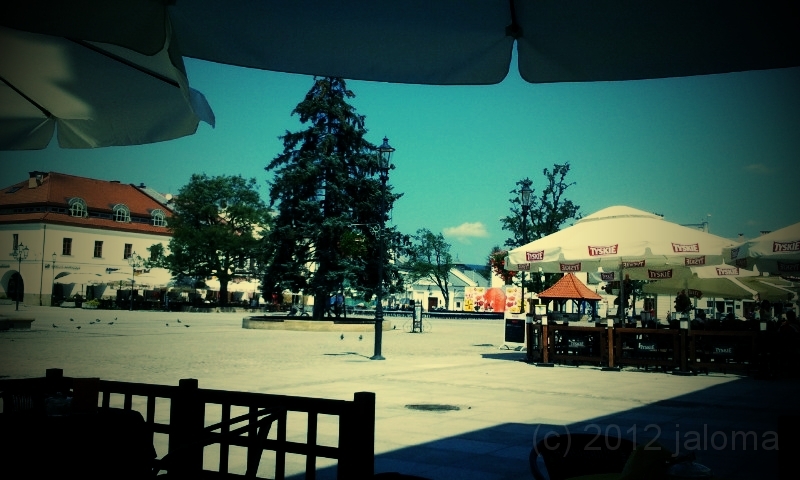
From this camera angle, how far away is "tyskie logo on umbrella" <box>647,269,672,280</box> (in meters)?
16.8

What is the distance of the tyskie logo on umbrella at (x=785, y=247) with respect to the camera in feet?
41.2

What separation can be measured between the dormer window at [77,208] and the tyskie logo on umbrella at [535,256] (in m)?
65.7

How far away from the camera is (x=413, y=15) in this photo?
3.15m

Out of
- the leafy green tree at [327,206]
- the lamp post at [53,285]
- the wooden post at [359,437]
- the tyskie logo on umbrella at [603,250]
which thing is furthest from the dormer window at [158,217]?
the wooden post at [359,437]

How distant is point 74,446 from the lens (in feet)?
10.4

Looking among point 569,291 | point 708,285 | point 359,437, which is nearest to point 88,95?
point 359,437

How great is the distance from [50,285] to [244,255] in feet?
64.0

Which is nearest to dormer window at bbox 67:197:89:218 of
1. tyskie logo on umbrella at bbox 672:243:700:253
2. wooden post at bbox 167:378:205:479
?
tyskie logo on umbrella at bbox 672:243:700:253

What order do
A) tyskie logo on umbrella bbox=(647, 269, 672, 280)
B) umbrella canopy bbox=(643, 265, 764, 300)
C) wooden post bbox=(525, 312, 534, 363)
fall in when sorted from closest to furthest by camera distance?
wooden post bbox=(525, 312, 534, 363) → tyskie logo on umbrella bbox=(647, 269, 672, 280) → umbrella canopy bbox=(643, 265, 764, 300)

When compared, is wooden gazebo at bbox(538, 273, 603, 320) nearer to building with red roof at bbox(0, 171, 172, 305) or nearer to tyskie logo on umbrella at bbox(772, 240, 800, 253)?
tyskie logo on umbrella at bbox(772, 240, 800, 253)

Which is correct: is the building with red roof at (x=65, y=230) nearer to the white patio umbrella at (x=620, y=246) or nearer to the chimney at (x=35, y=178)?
the chimney at (x=35, y=178)

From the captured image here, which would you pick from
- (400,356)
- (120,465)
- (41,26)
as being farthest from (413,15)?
(400,356)

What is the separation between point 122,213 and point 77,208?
6.34 meters

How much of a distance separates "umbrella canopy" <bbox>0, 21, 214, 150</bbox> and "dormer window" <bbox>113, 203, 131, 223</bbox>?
76880 millimetres
